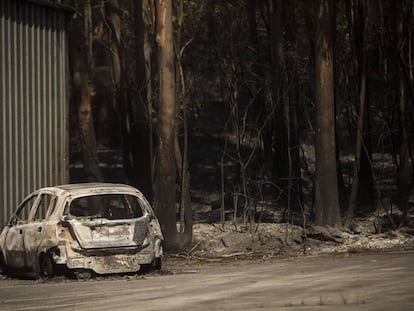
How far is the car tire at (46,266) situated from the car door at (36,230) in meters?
0.16

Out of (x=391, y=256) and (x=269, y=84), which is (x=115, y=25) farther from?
(x=391, y=256)

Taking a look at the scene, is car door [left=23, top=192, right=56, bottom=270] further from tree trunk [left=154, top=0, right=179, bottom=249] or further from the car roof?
tree trunk [left=154, top=0, right=179, bottom=249]

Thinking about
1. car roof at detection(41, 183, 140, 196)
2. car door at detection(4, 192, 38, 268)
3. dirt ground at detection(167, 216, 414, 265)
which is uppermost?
car roof at detection(41, 183, 140, 196)

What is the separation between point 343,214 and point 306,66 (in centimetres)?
821

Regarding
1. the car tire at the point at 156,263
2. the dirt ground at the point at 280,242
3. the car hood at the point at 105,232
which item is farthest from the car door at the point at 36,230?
the dirt ground at the point at 280,242

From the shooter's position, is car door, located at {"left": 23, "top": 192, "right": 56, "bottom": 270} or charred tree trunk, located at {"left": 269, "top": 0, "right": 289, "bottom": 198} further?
charred tree trunk, located at {"left": 269, "top": 0, "right": 289, "bottom": 198}

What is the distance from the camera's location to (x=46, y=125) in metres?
23.2

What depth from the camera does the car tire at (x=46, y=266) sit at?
17094 millimetres

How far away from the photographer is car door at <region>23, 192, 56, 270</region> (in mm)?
17422

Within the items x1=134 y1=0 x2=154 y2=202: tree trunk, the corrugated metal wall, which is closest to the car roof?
the corrugated metal wall

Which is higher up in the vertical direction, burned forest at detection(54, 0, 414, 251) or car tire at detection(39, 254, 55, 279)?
burned forest at detection(54, 0, 414, 251)

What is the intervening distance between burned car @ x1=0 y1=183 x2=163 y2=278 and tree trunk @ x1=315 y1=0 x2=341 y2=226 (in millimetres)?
7782

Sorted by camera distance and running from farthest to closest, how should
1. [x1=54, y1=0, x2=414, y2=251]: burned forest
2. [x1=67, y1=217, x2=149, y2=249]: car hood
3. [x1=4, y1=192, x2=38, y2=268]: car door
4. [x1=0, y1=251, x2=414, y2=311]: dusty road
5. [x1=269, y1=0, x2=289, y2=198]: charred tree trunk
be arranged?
[x1=269, y1=0, x2=289, y2=198]: charred tree trunk, [x1=54, y1=0, x2=414, y2=251]: burned forest, [x1=4, y1=192, x2=38, y2=268]: car door, [x1=67, y1=217, x2=149, y2=249]: car hood, [x1=0, y1=251, x2=414, y2=311]: dusty road

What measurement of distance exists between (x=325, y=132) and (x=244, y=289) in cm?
1082
